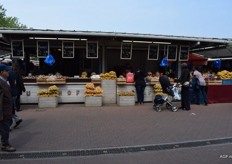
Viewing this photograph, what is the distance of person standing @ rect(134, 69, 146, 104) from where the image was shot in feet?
46.3

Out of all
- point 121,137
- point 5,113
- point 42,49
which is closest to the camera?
point 5,113

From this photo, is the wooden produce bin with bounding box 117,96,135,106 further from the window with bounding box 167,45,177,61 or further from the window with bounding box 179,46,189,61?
the window with bounding box 179,46,189,61

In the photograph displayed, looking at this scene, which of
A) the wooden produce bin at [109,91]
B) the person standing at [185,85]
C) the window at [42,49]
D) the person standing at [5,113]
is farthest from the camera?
the window at [42,49]

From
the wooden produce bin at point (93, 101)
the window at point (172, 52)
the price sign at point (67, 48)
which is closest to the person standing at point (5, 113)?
the wooden produce bin at point (93, 101)

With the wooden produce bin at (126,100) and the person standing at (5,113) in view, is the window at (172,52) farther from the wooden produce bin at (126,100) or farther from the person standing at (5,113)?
the person standing at (5,113)

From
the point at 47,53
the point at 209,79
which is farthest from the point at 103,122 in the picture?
the point at 209,79

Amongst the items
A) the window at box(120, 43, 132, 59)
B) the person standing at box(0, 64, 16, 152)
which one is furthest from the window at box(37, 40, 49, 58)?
the person standing at box(0, 64, 16, 152)

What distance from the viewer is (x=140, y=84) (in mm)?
14125

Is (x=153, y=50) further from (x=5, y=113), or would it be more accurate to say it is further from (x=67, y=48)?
(x=5, y=113)

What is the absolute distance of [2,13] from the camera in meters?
53.3

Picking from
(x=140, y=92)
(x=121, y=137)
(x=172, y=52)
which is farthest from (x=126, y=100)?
(x=121, y=137)

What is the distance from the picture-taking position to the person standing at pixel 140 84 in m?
14.1

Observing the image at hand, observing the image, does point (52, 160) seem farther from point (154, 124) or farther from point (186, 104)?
point (186, 104)

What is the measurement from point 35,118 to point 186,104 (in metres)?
6.20
